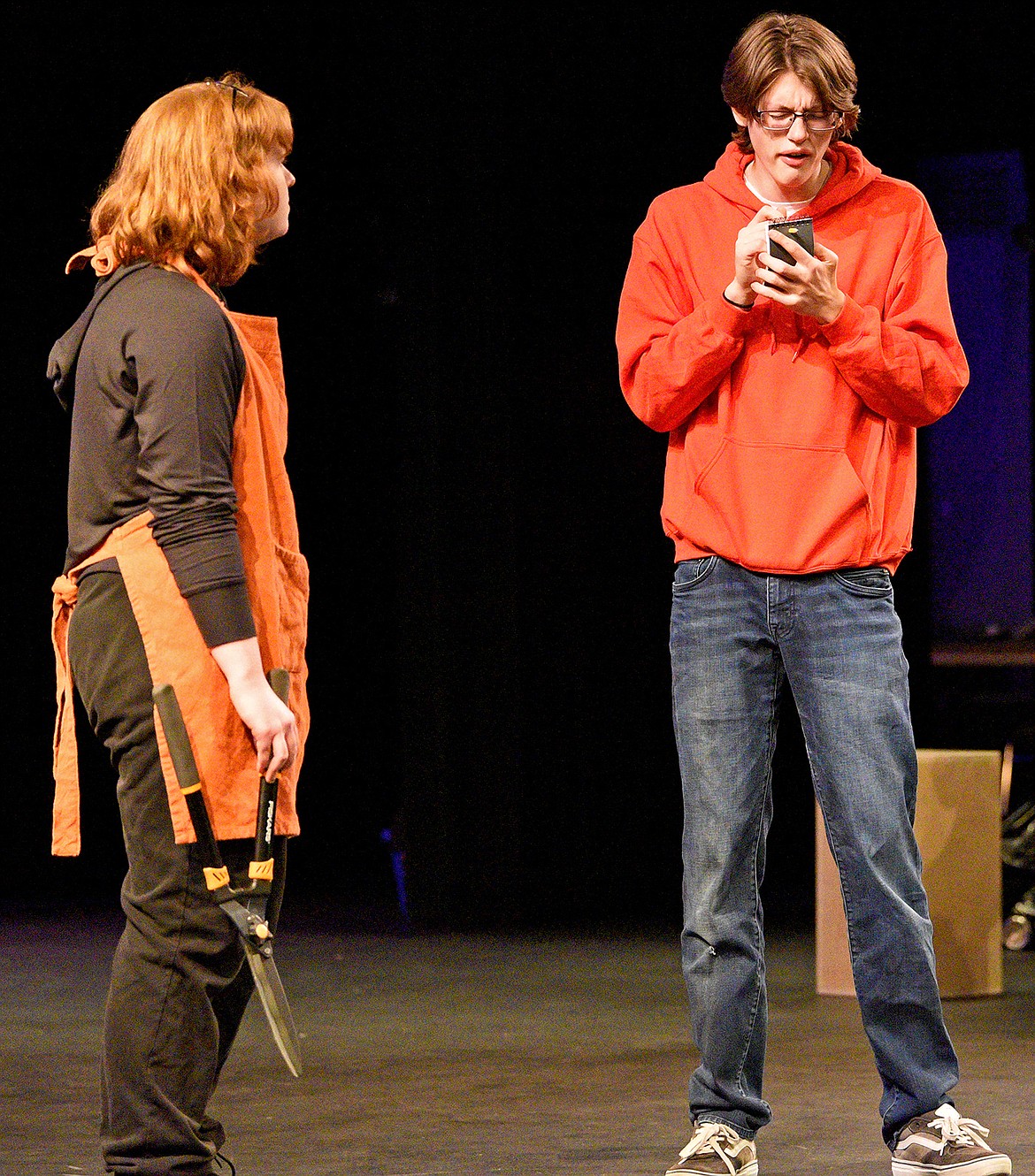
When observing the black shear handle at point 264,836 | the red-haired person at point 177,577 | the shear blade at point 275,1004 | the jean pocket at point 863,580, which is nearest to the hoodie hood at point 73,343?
the red-haired person at point 177,577

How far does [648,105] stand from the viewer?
5273mm

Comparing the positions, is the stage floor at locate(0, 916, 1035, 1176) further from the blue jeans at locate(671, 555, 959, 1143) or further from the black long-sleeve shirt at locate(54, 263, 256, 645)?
the black long-sleeve shirt at locate(54, 263, 256, 645)

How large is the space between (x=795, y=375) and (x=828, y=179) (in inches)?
11.1

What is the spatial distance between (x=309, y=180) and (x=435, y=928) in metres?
2.48

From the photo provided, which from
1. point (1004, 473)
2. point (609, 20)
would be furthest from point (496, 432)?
point (1004, 473)

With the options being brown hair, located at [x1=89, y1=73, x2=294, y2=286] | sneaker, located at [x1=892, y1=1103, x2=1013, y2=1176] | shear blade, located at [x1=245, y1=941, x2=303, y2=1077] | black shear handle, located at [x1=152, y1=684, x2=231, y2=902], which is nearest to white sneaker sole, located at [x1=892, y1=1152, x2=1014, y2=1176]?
sneaker, located at [x1=892, y1=1103, x2=1013, y2=1176]

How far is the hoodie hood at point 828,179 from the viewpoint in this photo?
2.43m

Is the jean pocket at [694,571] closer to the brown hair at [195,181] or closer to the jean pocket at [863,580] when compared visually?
the jean pocket at [863,580]

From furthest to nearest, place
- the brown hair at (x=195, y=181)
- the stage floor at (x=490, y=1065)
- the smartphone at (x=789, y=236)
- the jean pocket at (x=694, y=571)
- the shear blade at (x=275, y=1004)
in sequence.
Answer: the stage floor at (x=490, y=1065), the jean pocket at (x=694, y=571), the smartphone at (x=789, y=236), the brown hair at (x=195, y=181), the shear blade at (x=275, y=1004)

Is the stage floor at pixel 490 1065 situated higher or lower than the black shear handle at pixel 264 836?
lower

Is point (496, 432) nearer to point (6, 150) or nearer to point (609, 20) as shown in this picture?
point (609, 20)

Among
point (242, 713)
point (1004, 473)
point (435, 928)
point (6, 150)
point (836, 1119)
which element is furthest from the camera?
point (1004, 473)

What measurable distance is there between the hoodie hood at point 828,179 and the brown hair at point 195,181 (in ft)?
2.23

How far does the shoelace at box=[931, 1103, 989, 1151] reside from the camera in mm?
2297
